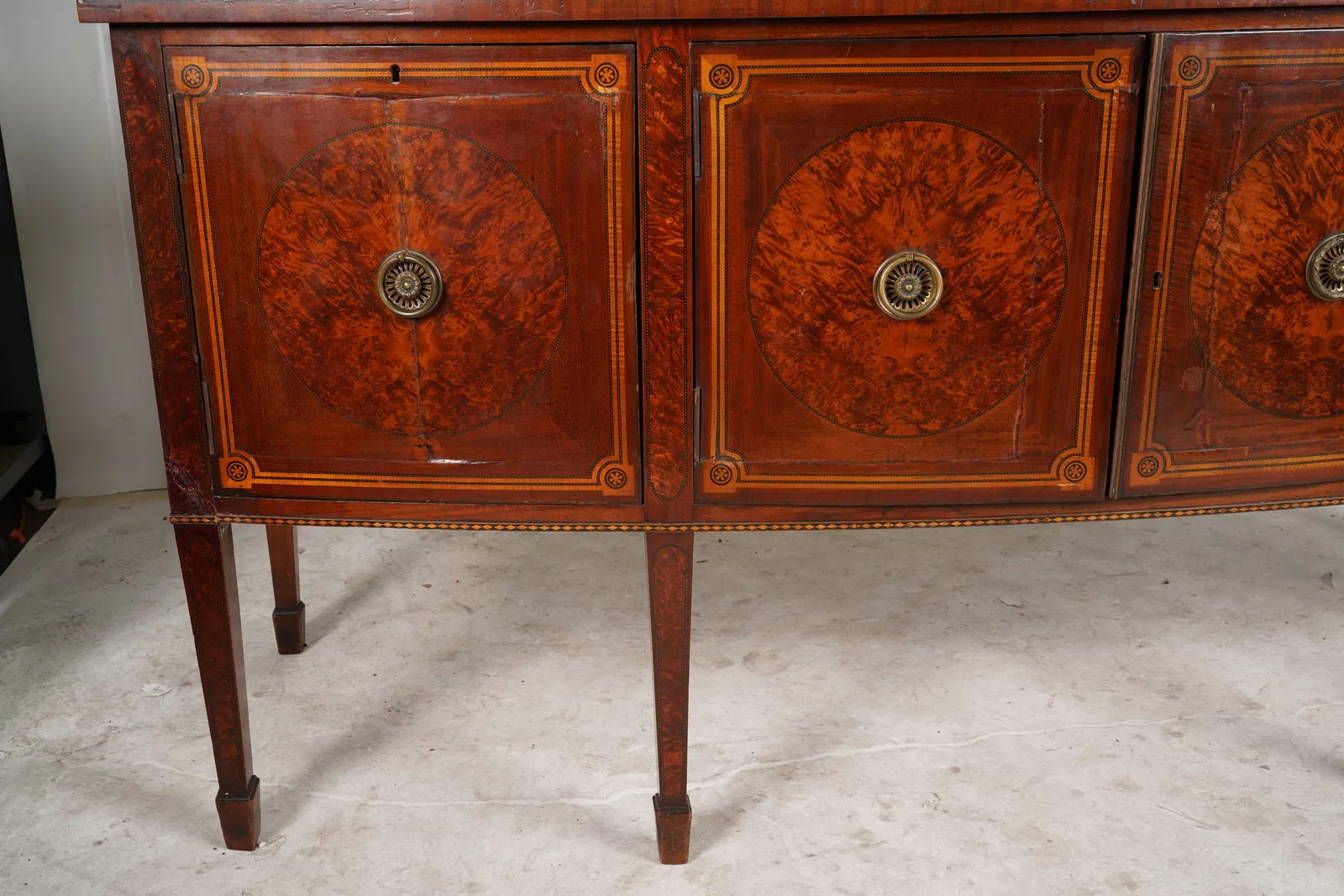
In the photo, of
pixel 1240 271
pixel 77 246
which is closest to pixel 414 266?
pixel 1240 271

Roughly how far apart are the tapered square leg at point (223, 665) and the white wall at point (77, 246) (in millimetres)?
1283

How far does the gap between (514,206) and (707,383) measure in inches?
12.1

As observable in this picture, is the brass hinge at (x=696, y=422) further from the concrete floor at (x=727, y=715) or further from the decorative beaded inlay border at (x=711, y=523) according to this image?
the concrete floor at (x=727, y=715)

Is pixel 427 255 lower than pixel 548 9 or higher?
lower

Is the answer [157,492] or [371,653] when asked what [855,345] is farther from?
[157,492]

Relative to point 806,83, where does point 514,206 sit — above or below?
below

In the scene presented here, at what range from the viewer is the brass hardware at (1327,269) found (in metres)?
1.40

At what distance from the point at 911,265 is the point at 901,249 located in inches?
0.9

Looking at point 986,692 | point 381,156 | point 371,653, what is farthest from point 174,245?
point 986,692

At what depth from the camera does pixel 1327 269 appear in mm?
1412

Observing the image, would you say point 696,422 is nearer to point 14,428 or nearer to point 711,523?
point 711,523

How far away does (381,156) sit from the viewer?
1367mm

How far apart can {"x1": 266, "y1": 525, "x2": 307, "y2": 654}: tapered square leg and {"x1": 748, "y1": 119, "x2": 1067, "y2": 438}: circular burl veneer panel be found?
1186 mm

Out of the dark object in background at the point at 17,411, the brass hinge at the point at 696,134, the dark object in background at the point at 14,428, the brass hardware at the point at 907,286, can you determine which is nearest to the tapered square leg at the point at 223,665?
the brass hinge at the point at 696,134
